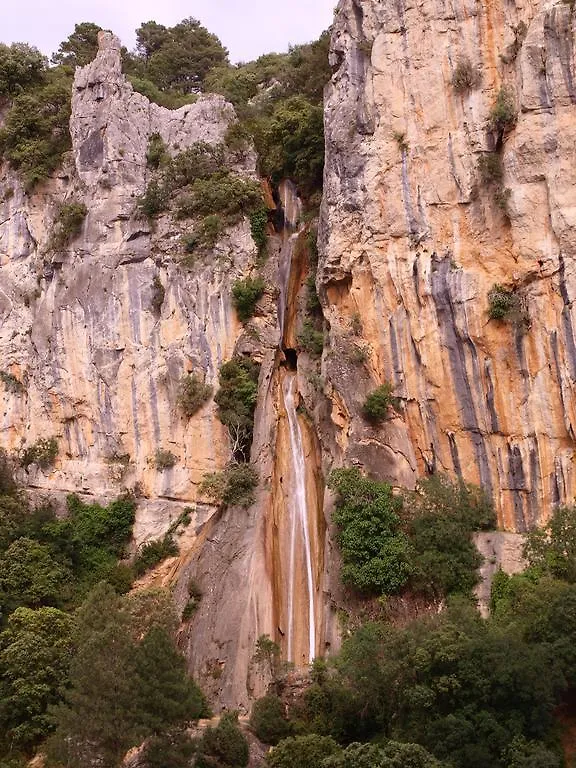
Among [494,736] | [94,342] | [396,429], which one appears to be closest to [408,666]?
[494,736]

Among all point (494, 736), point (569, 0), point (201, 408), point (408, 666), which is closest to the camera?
point (494, 736)

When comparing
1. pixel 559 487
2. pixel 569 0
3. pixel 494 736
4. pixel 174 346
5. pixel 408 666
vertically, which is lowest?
pixel 494 736

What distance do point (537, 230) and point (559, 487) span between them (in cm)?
776

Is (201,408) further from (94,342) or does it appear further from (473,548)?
(473,548)

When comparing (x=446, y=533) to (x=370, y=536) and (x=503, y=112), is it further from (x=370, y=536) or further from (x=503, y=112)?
(x=503, y=112)

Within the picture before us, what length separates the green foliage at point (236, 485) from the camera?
86.1ft

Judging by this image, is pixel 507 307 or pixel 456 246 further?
pixel 456 246

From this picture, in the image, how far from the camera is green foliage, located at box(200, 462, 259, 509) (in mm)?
26234

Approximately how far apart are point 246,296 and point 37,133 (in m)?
14.6

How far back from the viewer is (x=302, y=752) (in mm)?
17547

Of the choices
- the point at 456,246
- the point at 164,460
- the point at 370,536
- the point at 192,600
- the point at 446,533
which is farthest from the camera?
the point at 164,460

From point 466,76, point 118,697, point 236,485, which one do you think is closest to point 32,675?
point 118,697

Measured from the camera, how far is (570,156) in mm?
23219

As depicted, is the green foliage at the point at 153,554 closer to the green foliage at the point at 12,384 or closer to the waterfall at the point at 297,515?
the waterfall at the point at 297,515
